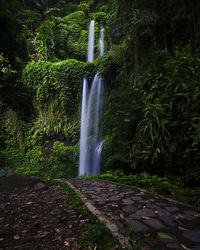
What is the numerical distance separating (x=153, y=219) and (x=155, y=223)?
0.10 metres

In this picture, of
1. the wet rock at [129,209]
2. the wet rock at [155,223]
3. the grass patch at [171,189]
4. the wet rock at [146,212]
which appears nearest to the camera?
the wet rock at [155,223]

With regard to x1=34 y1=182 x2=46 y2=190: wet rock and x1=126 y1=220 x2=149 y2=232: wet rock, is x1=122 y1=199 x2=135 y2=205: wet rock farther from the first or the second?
x1=34 y1=182 x2=46 y2=190: wet rock

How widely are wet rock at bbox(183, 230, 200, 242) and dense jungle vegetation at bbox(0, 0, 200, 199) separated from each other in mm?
2442

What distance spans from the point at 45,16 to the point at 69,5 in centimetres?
449

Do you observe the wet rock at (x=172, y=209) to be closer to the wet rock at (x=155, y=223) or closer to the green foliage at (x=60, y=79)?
the wet rock at (x=155, y=223)

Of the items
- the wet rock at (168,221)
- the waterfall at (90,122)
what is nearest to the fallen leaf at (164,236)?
the wet rock at (168,221)

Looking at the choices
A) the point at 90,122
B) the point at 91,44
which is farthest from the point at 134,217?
the point at 91,44

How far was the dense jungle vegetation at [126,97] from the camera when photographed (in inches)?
107

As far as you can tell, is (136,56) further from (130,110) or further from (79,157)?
(79,157)

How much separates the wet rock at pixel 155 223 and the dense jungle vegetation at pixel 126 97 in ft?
7.95

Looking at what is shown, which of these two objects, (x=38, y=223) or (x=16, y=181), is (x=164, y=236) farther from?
(x=16, y=181)

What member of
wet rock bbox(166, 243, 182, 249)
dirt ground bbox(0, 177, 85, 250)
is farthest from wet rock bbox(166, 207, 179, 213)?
dirt ground bbox(0, 177, 85, 250)

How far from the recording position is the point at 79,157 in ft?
35.4

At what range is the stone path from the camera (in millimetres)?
1686
